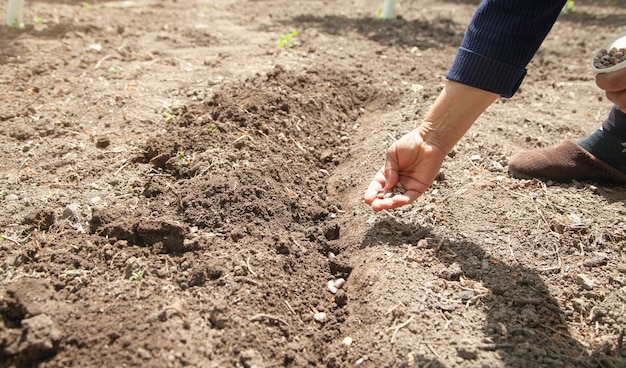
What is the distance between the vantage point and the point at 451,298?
2.05m

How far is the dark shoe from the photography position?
2695mm

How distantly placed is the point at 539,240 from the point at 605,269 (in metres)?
0.30

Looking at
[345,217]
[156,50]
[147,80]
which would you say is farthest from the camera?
[156,50]

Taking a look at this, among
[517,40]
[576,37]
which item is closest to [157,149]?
[517,40]

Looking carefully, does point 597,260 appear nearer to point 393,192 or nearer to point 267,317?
point 393,192

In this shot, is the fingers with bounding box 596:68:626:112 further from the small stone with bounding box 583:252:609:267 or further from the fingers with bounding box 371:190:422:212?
the fingers with bounding box 371:190:422:212

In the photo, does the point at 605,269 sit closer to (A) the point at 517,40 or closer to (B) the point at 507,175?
(B) the point at 507,175

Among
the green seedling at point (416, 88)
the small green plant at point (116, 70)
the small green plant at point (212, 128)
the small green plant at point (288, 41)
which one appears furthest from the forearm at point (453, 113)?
the small green plant at point (116, 70)

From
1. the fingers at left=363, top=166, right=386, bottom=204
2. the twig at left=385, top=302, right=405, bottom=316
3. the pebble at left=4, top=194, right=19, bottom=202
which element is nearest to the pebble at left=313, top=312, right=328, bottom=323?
the twig at left=385, top=302, right=405, bottom=316

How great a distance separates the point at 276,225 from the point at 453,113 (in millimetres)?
996

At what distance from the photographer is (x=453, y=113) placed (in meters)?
2.16

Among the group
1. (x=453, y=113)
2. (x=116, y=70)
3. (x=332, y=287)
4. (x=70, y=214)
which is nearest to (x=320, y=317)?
(x=332, y=287)

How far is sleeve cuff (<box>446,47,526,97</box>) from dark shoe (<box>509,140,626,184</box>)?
81 centimetres

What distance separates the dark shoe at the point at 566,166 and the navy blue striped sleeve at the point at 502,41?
82 cm
